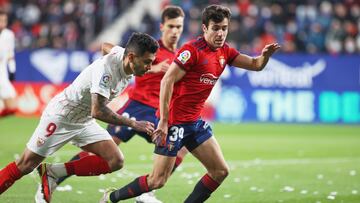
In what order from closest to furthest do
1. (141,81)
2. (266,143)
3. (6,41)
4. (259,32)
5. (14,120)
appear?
(141,81)
(6,41)
(266,143)
(14,120)
(259,32)

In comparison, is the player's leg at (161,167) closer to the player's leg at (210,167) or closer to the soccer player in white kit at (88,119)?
the player's leg at (210,167)

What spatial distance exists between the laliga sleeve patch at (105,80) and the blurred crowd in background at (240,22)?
51.1ft

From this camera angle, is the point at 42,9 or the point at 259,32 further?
the point at 42,9

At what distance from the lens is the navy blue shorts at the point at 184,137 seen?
303 inches

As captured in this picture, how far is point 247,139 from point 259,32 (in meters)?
7.04

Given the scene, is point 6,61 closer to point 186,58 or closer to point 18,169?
point 18,169

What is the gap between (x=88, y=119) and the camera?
26.5 ft

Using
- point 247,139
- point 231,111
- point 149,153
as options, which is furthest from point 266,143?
point 231,111

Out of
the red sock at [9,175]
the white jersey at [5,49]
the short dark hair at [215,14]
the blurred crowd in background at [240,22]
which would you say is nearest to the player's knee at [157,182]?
the red sock at [9,175]

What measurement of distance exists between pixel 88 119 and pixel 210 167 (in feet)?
4.66

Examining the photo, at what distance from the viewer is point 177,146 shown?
305 inches

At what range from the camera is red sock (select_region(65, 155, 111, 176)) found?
27.2ft

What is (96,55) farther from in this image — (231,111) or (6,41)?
(6,41)

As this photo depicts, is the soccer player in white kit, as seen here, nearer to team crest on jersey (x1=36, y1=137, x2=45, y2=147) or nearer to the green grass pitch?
team crest on jersey (x1=36, y1=137, x2=45, y2=147)
